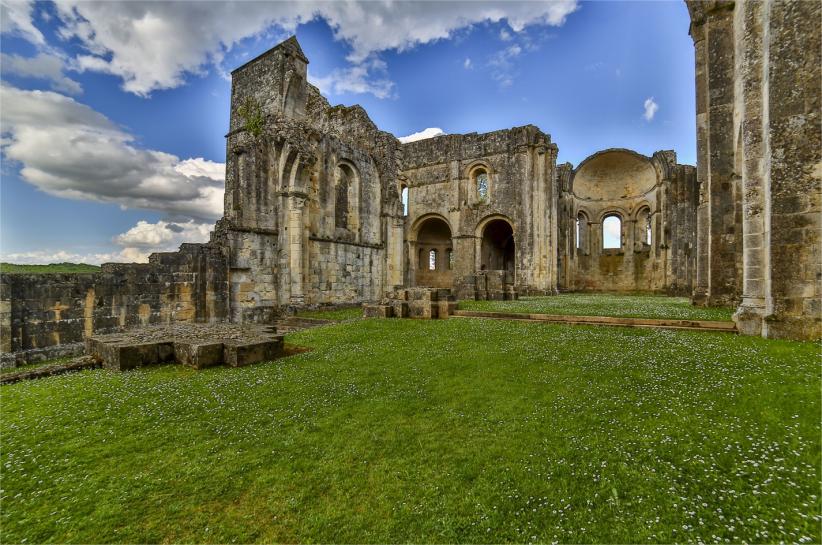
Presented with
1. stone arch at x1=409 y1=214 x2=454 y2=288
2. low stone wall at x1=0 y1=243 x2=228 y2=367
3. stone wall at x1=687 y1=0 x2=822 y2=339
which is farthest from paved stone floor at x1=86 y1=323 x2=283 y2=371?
stone arch at x1=409 y1=214 x2=454 y2=288

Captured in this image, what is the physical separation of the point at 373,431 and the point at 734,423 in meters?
3.34

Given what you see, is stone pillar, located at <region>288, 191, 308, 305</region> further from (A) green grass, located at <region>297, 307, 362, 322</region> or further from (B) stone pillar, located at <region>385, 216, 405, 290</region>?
(B) stone pillar, located at <region>385, 216, 405, 290</region>

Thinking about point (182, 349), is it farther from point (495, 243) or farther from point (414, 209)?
point (495, 243)

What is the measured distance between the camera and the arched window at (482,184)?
87.0 feet

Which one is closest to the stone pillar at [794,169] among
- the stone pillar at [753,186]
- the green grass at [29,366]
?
the stone pillar at [753,186]

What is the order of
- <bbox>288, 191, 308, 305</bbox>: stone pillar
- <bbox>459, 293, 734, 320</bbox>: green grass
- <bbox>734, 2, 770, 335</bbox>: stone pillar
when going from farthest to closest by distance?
<bbox>288, 191, 308, 305</bbox>: stone pillar, <bbox>459, 293, 734, 320</bbox>: green grass, <bbox>734, 2, 770, 335</bbox>: stone pillar

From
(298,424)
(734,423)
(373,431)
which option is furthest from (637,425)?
(298,424)

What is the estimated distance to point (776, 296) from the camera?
20.9ft

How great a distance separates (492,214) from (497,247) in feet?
17.9

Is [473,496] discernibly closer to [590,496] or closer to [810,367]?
[590,496]

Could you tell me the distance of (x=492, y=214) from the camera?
83.2ft

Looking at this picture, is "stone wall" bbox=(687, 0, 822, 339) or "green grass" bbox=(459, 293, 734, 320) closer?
"stone wall" bbox=(687, 0, 822, 339)

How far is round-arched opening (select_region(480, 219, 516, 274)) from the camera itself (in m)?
27.8

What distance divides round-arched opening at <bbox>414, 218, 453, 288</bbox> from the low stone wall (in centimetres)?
Result: 1967
